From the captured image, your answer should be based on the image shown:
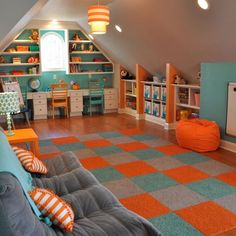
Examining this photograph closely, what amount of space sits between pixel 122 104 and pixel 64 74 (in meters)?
1.80

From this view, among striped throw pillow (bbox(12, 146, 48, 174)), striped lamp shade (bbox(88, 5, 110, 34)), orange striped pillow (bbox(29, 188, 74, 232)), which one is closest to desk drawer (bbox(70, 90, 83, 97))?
striped lamp shade (bbox(88, 5, 110, 34))

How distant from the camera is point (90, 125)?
675cm

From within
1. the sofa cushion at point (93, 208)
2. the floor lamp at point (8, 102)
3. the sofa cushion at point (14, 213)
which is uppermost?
the floor lamp at point (8, 102)

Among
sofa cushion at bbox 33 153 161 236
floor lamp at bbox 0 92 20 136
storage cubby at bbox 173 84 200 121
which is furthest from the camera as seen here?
storage cubby at bbox 173 84 200 121

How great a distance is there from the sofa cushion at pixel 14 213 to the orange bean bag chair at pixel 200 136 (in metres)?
3.45

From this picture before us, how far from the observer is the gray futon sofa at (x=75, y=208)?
4.52 feet

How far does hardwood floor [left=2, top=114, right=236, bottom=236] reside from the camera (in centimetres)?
596

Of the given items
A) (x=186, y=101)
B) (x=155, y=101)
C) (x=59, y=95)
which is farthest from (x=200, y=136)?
(x=59, y=95)

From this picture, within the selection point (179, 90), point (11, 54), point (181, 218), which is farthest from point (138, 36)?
point (181, 218)

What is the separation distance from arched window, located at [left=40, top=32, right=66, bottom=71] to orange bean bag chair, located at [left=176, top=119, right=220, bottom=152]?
4489 mm

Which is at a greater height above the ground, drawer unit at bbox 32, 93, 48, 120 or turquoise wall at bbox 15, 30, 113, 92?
turquoise wall at bbox 15, 30, 113, 92

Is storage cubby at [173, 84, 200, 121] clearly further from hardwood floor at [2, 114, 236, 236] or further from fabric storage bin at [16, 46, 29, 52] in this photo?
fabric storage bin at [16, 46, 29, 52]

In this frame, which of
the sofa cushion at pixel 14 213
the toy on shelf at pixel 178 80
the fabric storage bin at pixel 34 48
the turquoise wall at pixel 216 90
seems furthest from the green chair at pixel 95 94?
the sofa cushion at pixel 14 213

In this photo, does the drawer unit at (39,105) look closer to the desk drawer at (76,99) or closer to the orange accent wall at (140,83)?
the desk drawer at (76,99)
